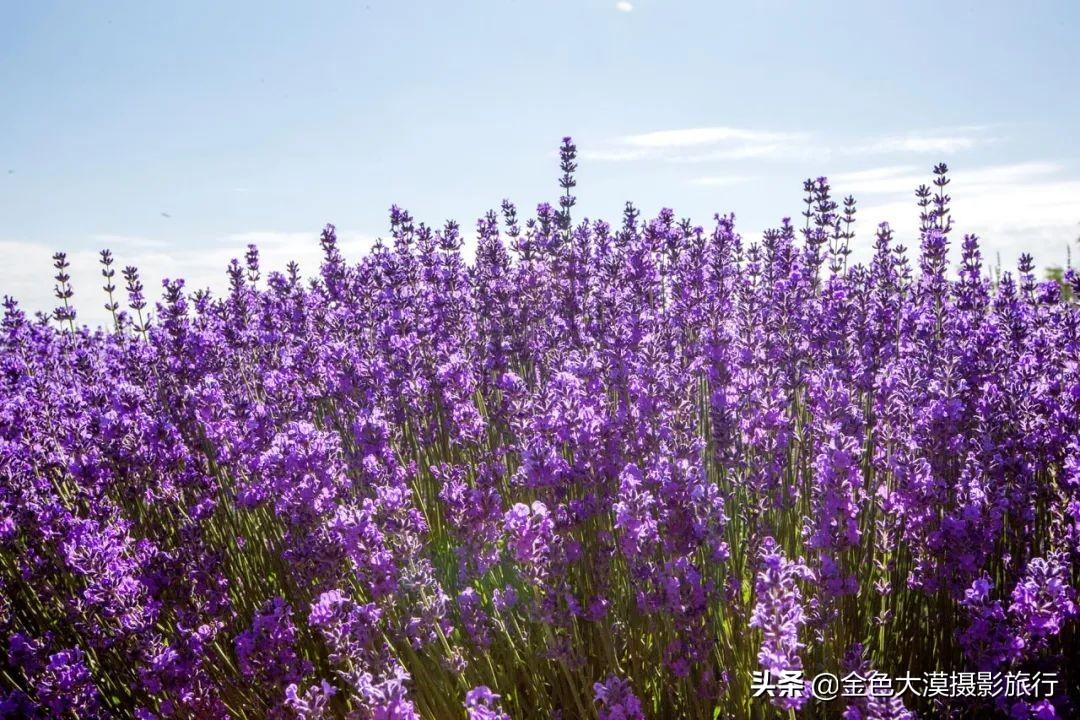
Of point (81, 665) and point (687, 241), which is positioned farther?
point (687, 241)

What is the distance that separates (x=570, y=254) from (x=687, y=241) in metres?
1.60

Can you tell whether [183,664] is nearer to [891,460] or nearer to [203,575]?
[203,575]

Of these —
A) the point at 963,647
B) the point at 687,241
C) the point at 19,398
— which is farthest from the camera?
the point at 687,241

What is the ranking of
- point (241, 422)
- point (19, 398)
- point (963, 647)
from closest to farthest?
point (963, 647) < point (241, 422) < point (19, 398)

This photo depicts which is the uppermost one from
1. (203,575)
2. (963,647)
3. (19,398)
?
(19,398)

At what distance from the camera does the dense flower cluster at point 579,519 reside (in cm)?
281

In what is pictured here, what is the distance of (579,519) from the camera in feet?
10.5

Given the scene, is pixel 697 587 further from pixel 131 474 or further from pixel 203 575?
pixel 131 474

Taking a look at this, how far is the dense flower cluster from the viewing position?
2.81 metres

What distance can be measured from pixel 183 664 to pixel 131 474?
5.08ft

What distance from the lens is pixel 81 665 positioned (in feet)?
10.6

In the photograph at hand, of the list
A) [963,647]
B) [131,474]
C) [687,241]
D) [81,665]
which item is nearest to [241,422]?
[131,474]

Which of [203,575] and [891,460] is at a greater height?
[891,460]

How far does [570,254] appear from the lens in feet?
20.5
